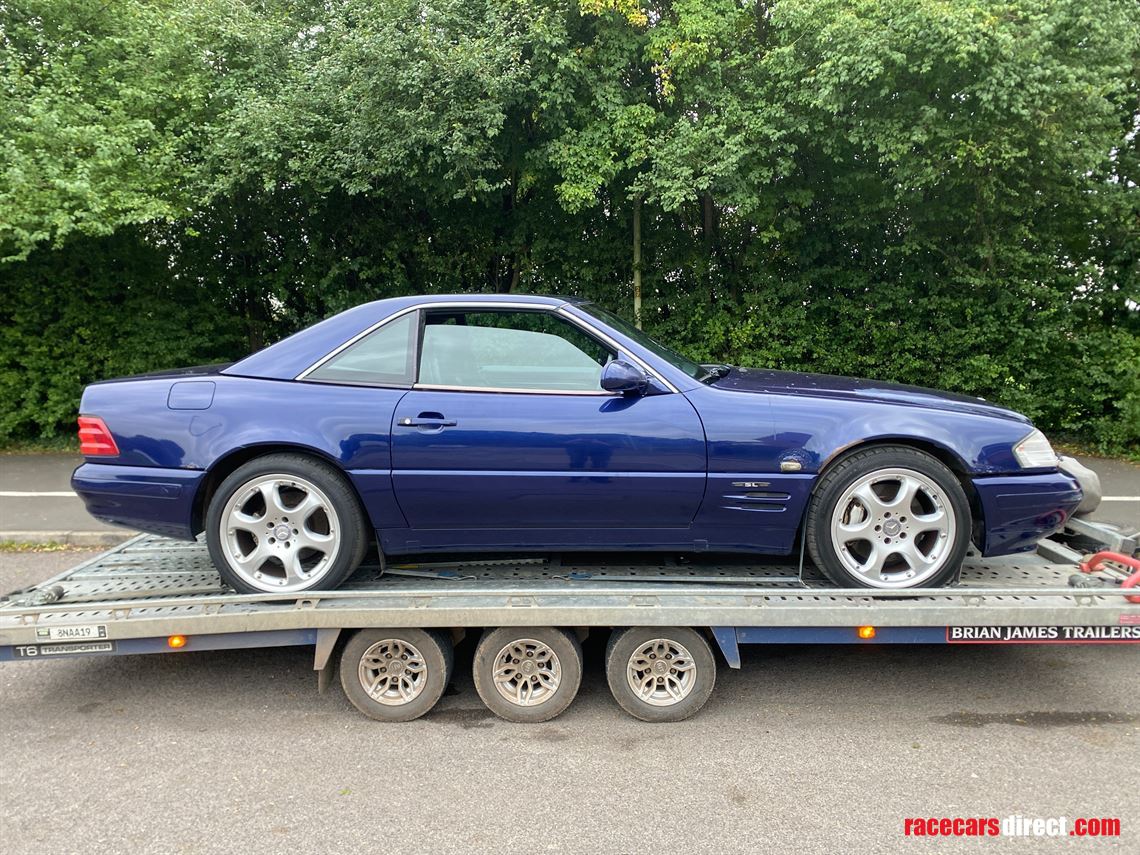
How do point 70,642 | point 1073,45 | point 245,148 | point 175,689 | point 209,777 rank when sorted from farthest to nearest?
point 245,148 → point 1073,45 → point 175,689 → point 70,642 → point 209,777

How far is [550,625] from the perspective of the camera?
126 inches

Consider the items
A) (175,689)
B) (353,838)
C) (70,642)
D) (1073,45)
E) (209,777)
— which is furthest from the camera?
(1073,45)

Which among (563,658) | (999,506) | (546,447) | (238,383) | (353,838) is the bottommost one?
(353,838)

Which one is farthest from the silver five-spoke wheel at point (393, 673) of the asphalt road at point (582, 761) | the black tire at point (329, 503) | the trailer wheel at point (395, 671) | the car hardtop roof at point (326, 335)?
the car hardtop roof at point (326, 335)

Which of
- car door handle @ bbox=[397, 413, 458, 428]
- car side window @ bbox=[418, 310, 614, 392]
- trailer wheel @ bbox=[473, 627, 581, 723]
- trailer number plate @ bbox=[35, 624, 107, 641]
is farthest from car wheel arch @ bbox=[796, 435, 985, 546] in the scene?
trailer number plate @ bbox=[35, 624, 107, 641]

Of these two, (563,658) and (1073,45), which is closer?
(563,658)

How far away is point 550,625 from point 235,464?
1713mm

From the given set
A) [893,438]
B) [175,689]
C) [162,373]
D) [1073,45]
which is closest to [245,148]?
[162,373]

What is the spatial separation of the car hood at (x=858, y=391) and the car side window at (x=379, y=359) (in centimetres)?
151

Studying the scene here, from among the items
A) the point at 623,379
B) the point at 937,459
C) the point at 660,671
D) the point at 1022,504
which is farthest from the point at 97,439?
the point at 1022,504

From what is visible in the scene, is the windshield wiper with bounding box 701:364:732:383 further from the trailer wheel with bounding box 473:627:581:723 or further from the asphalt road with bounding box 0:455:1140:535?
the asphalt road with bounding box 0:455:1140:535

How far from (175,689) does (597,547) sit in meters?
2.26

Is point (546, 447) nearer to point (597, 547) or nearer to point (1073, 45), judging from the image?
point (597, 547)

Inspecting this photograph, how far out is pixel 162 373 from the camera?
3730 mm
